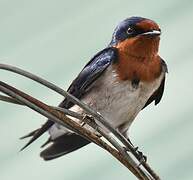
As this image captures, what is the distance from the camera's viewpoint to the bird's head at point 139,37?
2111 millimetres

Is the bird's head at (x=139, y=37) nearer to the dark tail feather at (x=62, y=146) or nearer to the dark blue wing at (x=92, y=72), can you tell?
the dark blue wing at (x=92, y=72)

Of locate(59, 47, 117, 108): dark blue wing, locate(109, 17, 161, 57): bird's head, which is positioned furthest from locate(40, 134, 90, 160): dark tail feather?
locate(109, 17, 161, 57): bird's head

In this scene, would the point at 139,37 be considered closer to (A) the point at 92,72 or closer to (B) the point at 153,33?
(B) the point at 153,33

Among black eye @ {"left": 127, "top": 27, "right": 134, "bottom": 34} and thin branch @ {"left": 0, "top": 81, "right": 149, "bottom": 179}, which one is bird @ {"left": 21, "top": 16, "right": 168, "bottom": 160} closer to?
black eye @ {"left": 127, "top": 27, "right": 134, "bottom": 34}

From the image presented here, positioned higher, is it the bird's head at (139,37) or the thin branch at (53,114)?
the bird's head at (139,37)

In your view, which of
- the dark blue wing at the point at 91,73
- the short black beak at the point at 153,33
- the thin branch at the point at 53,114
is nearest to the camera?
the thin branch at the point at 53,114

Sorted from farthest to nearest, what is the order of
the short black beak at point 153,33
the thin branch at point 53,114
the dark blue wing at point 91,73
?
the dark blue wing at point 91,73
the short black beak at point 153,33
the thin branch at point 53,114

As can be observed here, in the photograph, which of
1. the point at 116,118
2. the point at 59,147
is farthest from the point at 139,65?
the point at 59,147

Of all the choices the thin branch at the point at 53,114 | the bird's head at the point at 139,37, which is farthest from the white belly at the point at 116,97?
the thin branch at the point at 53,114

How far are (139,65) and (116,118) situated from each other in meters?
0.21

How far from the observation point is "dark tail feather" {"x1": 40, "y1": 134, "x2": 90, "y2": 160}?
2.12m

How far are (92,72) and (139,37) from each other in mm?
222

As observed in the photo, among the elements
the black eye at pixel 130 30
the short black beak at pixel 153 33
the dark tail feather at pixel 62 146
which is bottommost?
the dark tail feather at pixel 62 146

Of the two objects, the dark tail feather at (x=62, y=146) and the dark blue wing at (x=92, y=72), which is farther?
the dark blue wing at (x=92, y=72)
